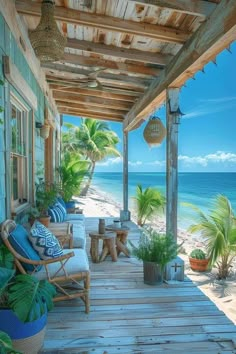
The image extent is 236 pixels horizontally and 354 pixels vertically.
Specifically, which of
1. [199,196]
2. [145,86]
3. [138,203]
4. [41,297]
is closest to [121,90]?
[145,86]

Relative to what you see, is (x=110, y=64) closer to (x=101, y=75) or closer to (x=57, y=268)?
(x=101, y=75)

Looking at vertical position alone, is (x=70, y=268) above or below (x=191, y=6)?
below

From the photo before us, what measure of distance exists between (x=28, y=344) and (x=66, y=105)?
6.71m

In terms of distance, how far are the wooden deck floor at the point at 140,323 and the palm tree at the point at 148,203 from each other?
4.13 m

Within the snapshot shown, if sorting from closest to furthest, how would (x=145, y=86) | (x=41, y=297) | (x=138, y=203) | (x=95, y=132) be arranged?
(x=41, y=297) < (x=145, y=86) < (x=138, y=203) < (x=95, y=132)

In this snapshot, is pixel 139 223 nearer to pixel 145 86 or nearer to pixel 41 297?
pixel 145 86

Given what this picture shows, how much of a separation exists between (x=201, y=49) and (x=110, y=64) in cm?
197

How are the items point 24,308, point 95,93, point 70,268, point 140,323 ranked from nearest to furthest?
point 24,308
point 140,323
point 70,268
point 95,93

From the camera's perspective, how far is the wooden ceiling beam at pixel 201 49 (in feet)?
7.68

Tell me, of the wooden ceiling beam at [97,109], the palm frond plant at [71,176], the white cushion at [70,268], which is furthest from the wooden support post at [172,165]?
the palm frond plant at [71,176]

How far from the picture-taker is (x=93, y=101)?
6.43m

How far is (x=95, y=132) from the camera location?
55.3ft

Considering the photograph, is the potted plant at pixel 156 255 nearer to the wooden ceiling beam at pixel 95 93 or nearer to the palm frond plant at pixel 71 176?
the wooden ceiling beam at pixel 95 93

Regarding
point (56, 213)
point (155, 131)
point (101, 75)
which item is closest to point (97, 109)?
point (101, 75)
